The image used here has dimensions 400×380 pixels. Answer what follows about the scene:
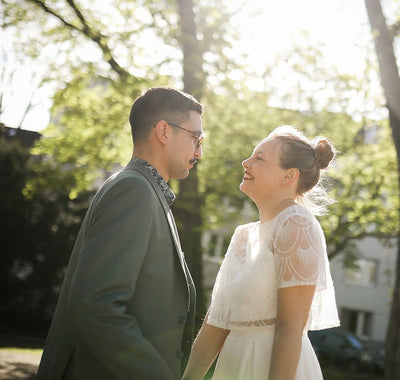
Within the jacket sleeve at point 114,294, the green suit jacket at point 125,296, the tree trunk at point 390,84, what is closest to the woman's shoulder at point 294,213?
the green suit jacket at point 125,296

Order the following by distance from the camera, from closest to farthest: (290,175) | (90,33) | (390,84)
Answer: (290,175) → (390,84) → (90,33)

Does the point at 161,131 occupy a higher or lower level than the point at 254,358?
higher

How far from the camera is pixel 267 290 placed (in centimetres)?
305

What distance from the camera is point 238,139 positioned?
14.2 metres

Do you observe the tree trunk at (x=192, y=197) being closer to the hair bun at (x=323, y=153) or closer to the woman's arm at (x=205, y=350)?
the woman's arm at (x=205, y=350)

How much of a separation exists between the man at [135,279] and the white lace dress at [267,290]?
18.4 inches

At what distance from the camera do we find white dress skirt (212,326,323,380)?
10.0 ft

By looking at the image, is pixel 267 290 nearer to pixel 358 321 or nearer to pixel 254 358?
pixel 254 358

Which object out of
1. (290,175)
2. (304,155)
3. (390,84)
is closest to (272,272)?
(290,175)

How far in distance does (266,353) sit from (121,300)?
110cm

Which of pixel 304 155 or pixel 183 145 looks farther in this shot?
pixel 304 155

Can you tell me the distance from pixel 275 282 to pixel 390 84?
7.32m

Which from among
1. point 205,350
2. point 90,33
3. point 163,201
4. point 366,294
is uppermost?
point 90,33

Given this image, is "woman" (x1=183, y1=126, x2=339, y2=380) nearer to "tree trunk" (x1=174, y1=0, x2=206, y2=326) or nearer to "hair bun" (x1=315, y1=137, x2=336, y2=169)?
"hair bun" (x1=315, y1=137, x2=336, y2=169)
